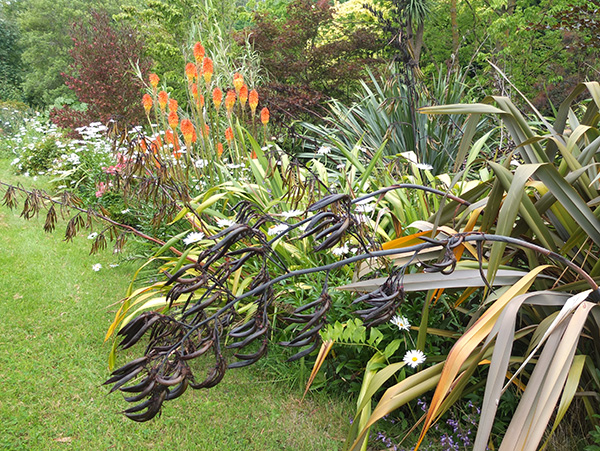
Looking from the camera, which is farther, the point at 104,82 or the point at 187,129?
the point at 104,82

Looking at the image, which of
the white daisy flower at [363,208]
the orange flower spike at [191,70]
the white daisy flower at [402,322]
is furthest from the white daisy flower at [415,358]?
the orange flower spike at [191,70]

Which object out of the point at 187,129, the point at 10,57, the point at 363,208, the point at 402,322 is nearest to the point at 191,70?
the point at 187,129

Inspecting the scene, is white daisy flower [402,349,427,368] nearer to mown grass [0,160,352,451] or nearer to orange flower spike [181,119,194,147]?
mown grass [0,160,352,451]

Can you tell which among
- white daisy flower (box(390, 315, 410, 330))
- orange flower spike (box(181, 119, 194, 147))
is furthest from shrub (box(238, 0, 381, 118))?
white daisy flower (box(390, 315, 410, 330))

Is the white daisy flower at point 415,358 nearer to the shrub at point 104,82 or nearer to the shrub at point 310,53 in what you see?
the shrub at point 310,53

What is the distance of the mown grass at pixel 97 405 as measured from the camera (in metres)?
2.15

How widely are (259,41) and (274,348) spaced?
762cm

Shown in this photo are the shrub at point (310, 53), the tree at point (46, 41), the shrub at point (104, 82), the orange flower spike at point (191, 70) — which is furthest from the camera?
the tree at point (46, 41)

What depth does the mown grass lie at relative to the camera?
2.15m

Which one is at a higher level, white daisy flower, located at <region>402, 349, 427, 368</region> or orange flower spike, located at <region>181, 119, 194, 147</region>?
orange flower spike, located at <region>181, 119, 194, 147</region>

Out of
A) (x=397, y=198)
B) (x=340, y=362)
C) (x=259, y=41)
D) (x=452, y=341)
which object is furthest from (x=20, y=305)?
(x=259, y=41)

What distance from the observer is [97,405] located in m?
2.38

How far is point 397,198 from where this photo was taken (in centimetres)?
281

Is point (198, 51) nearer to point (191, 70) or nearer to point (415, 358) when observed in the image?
point (191, 70)
